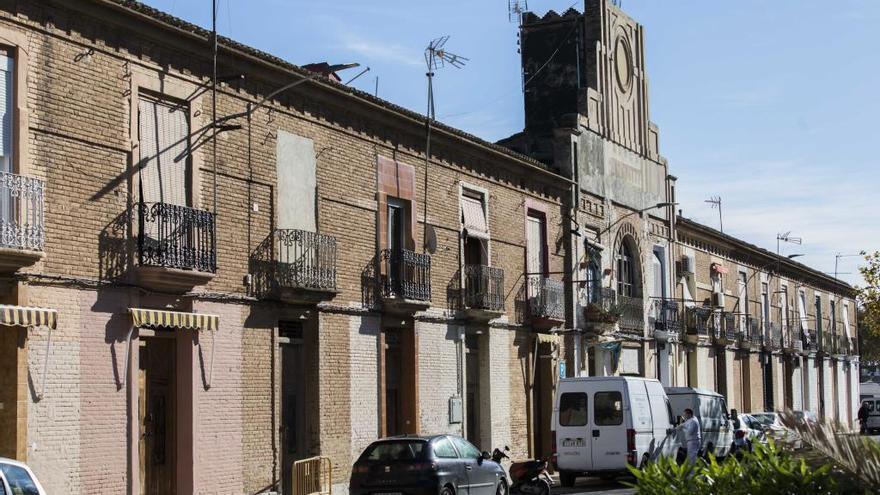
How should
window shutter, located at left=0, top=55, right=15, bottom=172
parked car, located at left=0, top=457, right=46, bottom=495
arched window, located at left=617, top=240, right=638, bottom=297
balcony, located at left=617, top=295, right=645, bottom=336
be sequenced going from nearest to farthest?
parked car, located at left=0, top=457, right=46, bottom=495 → window shutter, located at left=0, top=55, right=15, bottom=172 → balcony, located at left=617, top=295, right=645, bottom=336 → arched window, located at left=617, top=240, right=638, bottom=297

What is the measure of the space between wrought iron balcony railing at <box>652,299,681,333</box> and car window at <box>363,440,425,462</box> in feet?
76.3

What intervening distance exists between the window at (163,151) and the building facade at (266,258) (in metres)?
0.04

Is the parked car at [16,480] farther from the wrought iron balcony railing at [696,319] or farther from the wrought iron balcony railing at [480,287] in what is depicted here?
the wrought iron balcony railing at [696,319]

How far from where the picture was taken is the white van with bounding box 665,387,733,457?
3278cm

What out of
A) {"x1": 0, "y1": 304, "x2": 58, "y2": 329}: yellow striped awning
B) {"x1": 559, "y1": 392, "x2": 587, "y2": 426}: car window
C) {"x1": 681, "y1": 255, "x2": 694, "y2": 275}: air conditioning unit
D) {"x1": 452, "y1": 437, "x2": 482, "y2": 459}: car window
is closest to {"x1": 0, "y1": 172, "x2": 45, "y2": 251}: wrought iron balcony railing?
{"x1": 0, "y1": 304, "x2": 58, "y2": 329}: yellow striped awning

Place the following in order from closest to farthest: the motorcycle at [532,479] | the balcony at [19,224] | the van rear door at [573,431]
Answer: the balcony at [19,224] < the motorcycle at [532,479] < the van rear door at [573,431]

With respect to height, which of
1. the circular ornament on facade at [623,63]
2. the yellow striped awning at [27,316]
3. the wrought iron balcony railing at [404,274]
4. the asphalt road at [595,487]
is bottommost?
the asphalt road at [595,487]

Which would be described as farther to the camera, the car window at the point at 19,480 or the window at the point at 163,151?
the window at the point at 163,151

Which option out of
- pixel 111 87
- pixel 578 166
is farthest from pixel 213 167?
pixel 578 166

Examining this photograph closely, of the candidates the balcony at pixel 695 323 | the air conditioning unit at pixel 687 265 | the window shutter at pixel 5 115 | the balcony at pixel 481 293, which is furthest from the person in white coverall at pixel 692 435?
the air conditioning unit at pixel 687 265

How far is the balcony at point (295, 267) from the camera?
23.6 metres

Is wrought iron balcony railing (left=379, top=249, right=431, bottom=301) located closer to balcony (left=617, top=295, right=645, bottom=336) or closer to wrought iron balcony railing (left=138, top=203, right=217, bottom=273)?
wrought iron balcony railing (left=138, top=203, right=217, bottom=273)

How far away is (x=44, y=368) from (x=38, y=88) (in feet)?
13.2

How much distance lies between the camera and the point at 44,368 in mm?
18438
